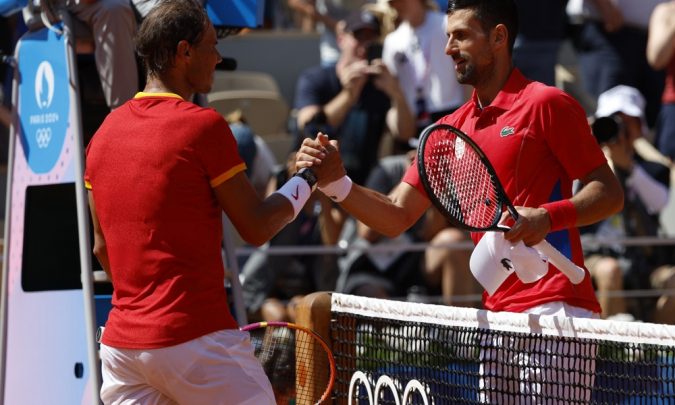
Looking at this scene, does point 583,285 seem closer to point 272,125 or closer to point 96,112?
point 96,112

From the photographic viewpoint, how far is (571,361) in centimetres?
426

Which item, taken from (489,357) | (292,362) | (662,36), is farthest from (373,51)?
(489,357)

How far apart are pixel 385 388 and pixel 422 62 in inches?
207

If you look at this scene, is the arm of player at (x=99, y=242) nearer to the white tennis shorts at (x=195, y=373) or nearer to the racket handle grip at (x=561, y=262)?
the white tennis shorts at (x=195, y=373)

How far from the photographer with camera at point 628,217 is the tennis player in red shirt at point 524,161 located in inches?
168

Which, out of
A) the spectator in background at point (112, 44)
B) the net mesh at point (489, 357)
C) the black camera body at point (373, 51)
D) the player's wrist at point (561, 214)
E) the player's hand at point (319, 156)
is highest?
the spectator in background at point (112, 44)

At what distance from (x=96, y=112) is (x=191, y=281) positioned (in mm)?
2373

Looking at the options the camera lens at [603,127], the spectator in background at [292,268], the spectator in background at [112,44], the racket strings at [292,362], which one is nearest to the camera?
the racket strings at [292,362]

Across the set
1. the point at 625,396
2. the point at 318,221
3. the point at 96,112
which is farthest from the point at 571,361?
the point at 318,221

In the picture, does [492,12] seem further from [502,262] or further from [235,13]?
[235,13]

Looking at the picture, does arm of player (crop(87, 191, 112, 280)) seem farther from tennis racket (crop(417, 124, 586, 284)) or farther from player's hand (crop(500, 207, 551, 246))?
player's hand (crop(500, 207, 551, 246))

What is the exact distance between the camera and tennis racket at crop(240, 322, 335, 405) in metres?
4.76

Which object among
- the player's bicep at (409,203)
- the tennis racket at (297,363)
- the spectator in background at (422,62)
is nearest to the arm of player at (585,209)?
the player's bicep at (409,203)

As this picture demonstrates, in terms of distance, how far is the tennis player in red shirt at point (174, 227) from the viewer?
3.87 metres
